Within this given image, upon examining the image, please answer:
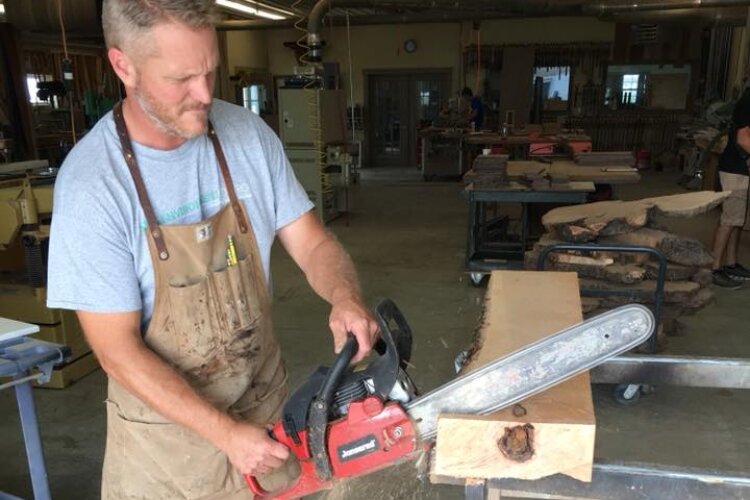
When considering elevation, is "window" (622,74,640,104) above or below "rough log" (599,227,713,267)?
above

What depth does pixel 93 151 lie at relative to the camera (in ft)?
4.16

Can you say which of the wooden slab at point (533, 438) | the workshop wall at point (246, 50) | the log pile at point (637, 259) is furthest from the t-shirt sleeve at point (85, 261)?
the workshop wall at point (246, 50)

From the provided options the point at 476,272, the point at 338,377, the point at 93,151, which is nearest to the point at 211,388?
the point at 338,377

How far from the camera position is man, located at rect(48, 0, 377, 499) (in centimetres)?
119

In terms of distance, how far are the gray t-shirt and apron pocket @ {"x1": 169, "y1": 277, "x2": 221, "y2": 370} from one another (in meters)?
0.06

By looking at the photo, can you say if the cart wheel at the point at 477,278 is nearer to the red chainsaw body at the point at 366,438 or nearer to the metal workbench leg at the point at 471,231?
the metal workbench leg at the point at 471,231

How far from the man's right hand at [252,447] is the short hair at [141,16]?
780 mm

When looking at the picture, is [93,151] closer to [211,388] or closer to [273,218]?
[273,218]

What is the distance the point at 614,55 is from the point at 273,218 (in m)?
12.5

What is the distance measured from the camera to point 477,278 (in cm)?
493

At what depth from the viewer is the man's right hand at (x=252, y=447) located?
3.99 feet

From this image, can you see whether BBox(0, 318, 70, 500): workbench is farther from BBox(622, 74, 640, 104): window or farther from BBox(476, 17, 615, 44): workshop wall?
BBox(622, 74, 640, 104): window

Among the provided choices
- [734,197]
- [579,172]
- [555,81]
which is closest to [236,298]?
[579,172]

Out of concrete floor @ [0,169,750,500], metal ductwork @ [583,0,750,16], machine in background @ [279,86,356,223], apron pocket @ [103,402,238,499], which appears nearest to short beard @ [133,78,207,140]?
apron pocket @ [103,402,238,499]
